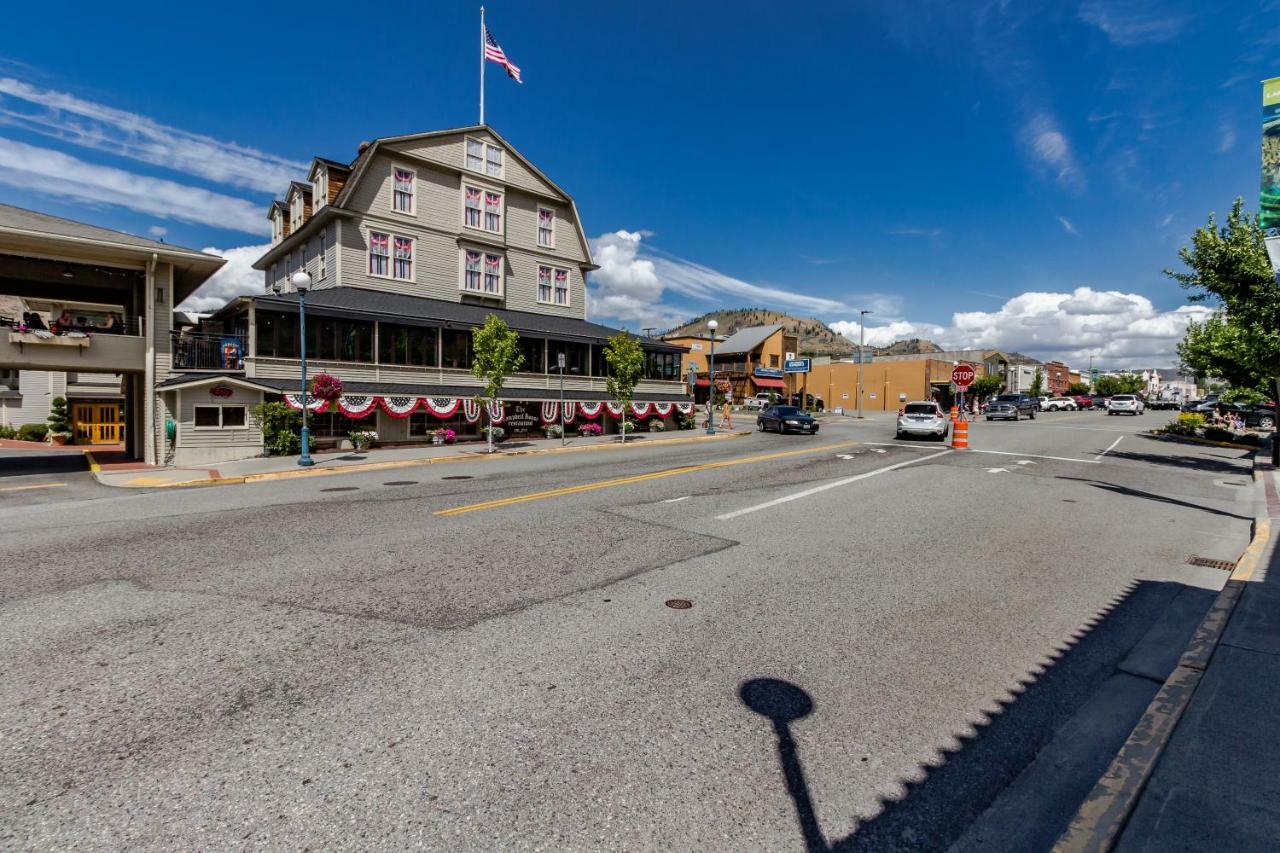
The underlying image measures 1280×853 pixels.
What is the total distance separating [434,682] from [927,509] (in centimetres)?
949

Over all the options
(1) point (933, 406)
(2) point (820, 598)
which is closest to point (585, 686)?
(2) point (820, 598)

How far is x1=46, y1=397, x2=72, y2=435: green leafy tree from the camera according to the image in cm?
3158

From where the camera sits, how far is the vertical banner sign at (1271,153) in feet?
29.1

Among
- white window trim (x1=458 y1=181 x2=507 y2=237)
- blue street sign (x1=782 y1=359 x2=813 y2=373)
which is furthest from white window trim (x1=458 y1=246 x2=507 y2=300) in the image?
blue street sign (x1=782 y1=359 x2=813 y2=373)

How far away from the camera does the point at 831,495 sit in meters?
12.1

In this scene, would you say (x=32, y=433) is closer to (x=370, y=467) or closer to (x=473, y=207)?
(x=473, y=207)

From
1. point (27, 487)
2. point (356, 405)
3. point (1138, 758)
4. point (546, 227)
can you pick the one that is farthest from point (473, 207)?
point (1138, 758)

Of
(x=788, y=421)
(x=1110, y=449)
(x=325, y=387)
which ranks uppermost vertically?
(x=325, y=387)

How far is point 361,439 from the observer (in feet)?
72.3

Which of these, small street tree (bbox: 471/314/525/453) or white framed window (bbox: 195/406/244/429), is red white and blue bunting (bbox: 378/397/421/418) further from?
white framed window (bbox: 195/406/244/429)

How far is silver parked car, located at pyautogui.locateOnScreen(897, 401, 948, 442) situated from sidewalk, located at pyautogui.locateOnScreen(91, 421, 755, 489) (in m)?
10.8

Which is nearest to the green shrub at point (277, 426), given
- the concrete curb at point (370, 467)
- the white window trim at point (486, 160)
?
the concrete curb at point (370, 467)

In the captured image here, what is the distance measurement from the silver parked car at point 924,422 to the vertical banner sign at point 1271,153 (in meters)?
17.3

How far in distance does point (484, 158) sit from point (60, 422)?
27536 millimetres
